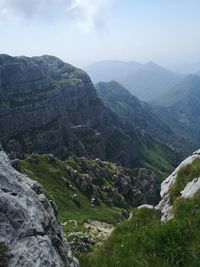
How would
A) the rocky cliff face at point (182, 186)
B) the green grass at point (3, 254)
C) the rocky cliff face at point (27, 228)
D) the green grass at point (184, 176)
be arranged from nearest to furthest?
the green grass at point (3, 254) < the rocky cliff face at point (27, 228) < the rocky cliff face at point (182, 186) < the green grass at point (184, 176)

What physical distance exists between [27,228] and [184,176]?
12.0m

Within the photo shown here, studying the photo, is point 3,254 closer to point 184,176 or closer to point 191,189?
point 191,189

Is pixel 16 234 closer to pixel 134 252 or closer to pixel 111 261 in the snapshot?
pixel 111 261

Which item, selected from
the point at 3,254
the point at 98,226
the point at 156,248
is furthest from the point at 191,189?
the point at 98,226

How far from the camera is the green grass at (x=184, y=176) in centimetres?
2127

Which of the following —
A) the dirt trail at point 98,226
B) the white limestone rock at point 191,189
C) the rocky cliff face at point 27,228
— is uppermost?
→ the rocky cliff face at point 27,228

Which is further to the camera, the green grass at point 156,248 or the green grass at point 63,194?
the green grass at point 63,194

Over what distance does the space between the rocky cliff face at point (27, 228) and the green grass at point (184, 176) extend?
27.4ft

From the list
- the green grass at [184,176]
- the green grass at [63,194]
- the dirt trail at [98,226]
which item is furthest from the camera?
the green grass at [63,194]

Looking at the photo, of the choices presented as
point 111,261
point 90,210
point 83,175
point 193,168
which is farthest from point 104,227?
point 111,261

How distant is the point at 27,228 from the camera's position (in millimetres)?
12055

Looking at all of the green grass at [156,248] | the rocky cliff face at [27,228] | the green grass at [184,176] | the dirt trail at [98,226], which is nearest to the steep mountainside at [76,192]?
the dirt trail at [98,226]

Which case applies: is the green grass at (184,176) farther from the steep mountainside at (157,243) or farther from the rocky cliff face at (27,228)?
the rocky cliff face at (27,228)

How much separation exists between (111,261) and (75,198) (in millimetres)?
146084
